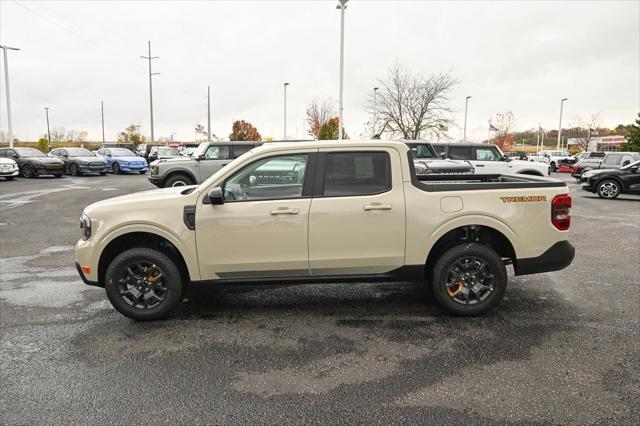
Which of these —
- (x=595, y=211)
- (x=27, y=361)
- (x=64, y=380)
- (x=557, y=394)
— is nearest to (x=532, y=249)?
(x=557, y=394)

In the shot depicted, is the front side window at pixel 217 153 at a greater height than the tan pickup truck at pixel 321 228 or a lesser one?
greater

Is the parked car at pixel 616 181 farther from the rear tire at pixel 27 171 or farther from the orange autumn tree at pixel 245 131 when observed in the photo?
the orange autumn tree at pixel 245 131

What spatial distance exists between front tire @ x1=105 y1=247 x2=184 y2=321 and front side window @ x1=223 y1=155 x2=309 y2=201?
95cm

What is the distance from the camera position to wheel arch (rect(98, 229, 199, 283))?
4659 mm

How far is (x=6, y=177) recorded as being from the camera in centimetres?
2402

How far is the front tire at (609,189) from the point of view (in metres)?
16.9

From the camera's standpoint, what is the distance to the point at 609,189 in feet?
55.9

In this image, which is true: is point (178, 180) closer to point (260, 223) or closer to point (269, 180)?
point (269, 180)

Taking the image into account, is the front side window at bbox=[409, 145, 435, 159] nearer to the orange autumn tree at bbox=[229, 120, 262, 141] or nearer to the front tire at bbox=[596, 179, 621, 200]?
the front tire at bbox=[596, 179, 621, 200]

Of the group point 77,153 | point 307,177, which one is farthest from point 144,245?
point 77,153

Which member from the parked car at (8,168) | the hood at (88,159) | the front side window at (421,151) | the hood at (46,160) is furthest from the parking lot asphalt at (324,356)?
the hood at (88,159)

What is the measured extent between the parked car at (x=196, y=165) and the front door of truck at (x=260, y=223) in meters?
10.9

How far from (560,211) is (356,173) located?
6.97 ft

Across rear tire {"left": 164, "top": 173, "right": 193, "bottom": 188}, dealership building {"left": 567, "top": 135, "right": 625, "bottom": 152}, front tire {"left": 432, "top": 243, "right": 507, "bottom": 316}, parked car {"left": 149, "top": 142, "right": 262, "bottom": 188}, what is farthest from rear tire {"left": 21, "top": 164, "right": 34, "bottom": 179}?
dealership building {"left": 567, "top": 135, "right": 625, "bottom": 152}
